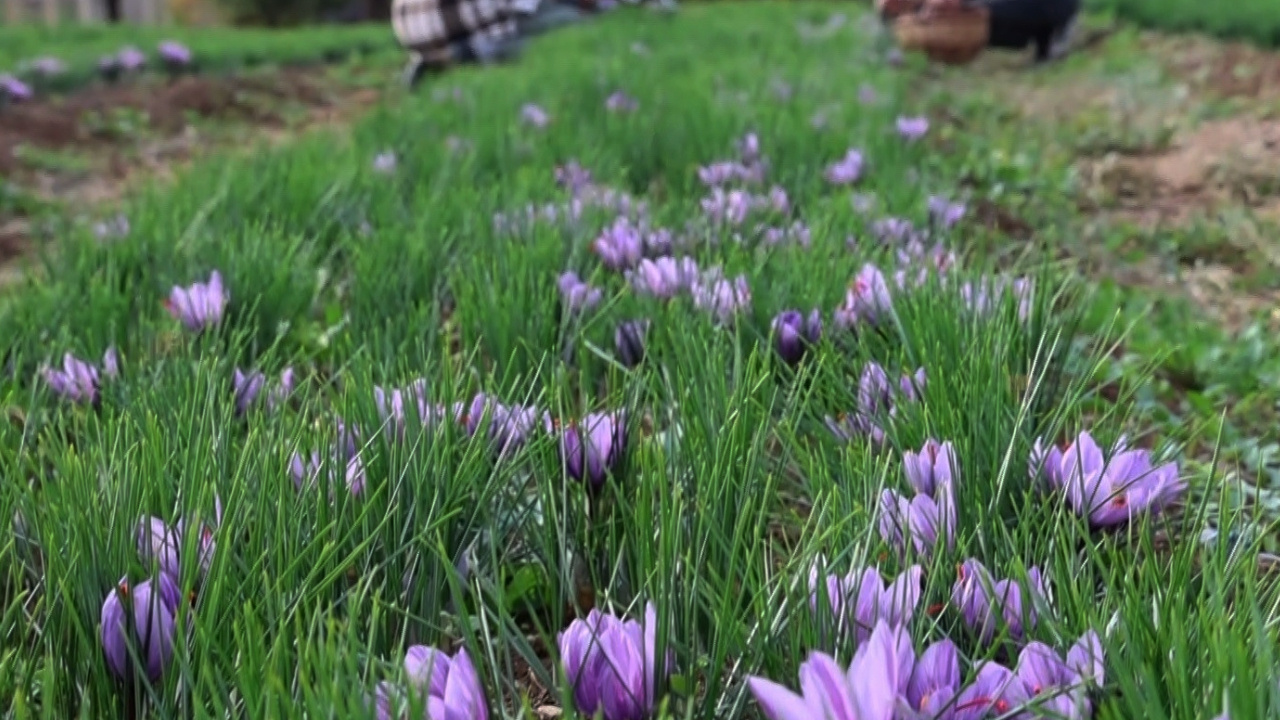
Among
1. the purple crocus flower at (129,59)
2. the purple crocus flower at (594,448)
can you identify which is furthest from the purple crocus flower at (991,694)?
the purple crocus flower at (129,59)

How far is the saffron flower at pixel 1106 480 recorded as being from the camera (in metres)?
1.01

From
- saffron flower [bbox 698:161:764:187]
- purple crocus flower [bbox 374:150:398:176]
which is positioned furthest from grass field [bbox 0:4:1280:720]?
purple crocus flower [bbox 374:150:398:176]

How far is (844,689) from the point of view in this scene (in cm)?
70

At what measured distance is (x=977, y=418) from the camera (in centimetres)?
112

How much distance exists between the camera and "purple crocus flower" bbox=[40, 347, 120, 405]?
55.7 inches

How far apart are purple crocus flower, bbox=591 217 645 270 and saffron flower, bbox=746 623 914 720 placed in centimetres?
126

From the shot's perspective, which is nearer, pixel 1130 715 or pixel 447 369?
pixel 1130 715

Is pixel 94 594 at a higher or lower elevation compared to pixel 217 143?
higher

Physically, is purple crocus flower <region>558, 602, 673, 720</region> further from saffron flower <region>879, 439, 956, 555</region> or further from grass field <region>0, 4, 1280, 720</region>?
saffron flower <region>879, 439, 956, 555</region>

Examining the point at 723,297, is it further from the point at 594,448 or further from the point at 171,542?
the point at 171,542

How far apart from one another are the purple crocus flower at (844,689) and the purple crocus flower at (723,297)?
862 millimetres

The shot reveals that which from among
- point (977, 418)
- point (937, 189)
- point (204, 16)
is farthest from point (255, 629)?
point (204, 16)

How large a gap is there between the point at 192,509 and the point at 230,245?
1.02m

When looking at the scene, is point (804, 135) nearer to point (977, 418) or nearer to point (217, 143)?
point (977, 418)
